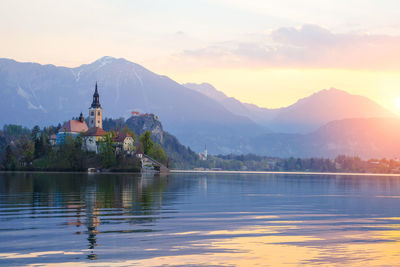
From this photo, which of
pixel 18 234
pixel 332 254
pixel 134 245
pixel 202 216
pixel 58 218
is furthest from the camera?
pixel 202 216

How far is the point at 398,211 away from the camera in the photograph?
5453cm

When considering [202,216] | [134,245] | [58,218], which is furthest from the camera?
[202,216]

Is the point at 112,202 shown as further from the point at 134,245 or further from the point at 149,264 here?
the point at 149,264

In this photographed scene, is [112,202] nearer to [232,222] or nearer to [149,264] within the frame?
[232,222]

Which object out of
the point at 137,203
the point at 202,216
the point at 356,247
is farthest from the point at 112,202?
the point at 356,247

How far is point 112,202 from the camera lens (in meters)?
57.3

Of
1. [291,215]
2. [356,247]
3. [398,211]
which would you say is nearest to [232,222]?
[291,215]

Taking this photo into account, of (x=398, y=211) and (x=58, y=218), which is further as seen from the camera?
(x=398, y=211)

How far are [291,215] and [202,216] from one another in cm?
852

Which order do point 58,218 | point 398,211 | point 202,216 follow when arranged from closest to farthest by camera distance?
point 58,218
point 202,216
point 398,211

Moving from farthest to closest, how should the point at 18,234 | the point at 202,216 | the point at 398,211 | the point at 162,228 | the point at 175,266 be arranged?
the point at 398,211 → the point at 202,216 → the point at 162,228 → the point at 18,234 → the point at 175,266

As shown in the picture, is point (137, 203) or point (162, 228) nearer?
point (162, 228)

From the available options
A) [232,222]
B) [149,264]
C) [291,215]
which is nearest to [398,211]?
[291,215]

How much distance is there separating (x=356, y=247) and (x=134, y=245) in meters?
12.4
